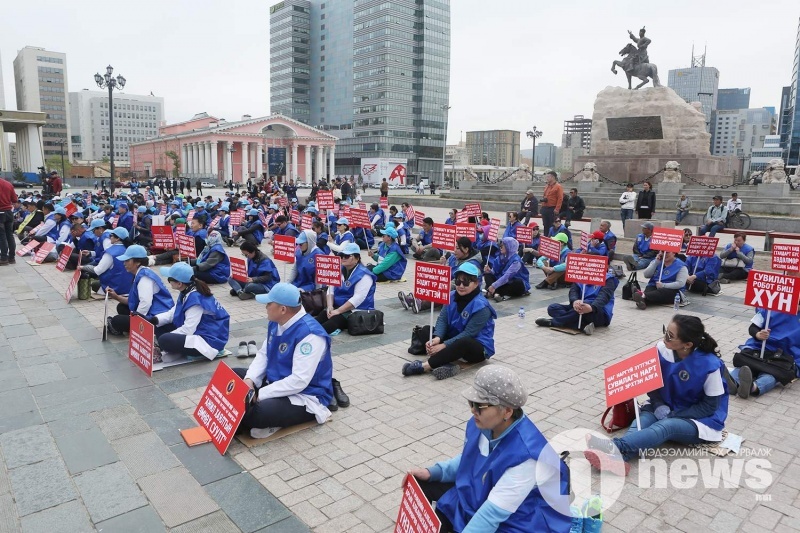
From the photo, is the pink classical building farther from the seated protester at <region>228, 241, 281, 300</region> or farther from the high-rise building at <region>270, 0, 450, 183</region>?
the seated protester at <region>228, 241, 281, 300</region>

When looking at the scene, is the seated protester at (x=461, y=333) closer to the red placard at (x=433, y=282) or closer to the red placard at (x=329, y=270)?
the red placard at (x=433, y=282)

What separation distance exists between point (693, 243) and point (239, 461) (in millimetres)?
9864

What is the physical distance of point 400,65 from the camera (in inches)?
4141

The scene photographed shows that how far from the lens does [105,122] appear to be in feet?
471

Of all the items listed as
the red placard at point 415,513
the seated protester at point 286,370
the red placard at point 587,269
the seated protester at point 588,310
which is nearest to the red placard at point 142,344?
the seated protester at point 286,370

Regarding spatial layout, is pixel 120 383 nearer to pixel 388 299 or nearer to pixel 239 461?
pixel 239 461

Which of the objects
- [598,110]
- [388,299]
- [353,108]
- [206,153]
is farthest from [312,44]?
[388,299]

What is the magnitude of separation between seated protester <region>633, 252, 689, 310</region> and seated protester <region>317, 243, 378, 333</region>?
5.16 meters

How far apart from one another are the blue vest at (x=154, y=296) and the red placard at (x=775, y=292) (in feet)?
22.5

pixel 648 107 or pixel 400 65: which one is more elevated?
pixel 400 65

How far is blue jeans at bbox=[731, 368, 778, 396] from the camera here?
5.96m

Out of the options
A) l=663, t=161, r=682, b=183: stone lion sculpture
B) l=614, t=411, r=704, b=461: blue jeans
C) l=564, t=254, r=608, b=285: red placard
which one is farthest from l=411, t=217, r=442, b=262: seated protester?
l=663, t=161, r=682, b=183: stone lion sculpture

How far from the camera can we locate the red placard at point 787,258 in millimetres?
8664

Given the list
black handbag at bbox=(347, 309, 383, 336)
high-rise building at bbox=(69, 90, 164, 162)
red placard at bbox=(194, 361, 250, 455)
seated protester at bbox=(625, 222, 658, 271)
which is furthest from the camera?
high-rise building at bbox=(69, 90, 164, 162)
